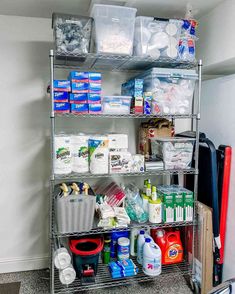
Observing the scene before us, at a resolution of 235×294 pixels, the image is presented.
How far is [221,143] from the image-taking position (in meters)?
2.29

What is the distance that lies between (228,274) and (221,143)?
3.32 feet

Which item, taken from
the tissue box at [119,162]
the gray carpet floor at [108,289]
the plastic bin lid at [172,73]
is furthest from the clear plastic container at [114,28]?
the gray carpet floor at [108,289]

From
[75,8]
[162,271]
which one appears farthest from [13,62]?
[162,271]

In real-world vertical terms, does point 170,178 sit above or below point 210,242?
above

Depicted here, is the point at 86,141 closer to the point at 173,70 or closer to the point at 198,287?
the point at 173,70

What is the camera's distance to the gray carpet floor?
220 centimetres

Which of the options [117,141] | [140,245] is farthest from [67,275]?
[117,141]

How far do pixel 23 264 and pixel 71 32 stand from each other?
193 cm

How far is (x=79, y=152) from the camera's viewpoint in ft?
6.50

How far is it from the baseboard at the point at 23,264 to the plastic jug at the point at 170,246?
1008 mm

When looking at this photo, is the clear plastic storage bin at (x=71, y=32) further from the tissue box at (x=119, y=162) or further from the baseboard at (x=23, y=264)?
the baseboard at (x=23, y=264)

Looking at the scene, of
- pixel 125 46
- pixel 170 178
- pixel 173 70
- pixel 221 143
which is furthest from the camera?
pixel 170 178

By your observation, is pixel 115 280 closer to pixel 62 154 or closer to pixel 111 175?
pixel 111 175

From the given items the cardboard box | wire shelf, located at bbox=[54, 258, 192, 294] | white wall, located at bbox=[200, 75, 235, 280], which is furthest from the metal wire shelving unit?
white wall, located at bbox=[200, 75, 235, 280]
